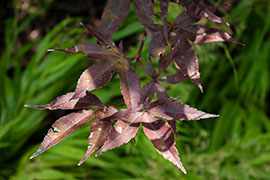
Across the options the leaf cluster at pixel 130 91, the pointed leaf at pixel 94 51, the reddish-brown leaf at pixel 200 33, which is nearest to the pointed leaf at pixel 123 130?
the leaf cluster at pixel 130 91

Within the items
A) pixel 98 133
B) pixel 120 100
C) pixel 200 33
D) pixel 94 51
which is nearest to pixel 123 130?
pixel 98 133

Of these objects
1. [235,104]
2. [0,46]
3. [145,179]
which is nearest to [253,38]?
[235,104]

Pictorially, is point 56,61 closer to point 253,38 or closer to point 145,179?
point 145,179

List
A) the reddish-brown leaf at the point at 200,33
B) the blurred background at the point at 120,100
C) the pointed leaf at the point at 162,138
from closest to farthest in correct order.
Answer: the pointed leaf at the point at 162,138
the reddish-brown leaf at the point at 200,33
the blurred background at the point at 120,100

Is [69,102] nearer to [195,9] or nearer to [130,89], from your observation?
[130,89]

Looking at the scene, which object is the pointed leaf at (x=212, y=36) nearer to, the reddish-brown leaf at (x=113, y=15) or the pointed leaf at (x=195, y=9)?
the pointed leaf at (x=195, y=9)

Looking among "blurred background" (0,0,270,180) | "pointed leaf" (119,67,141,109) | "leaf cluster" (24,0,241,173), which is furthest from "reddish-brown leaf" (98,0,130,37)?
"blurred background" (0,0,270,180)

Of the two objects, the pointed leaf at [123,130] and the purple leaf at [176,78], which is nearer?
the pointed leaf at [123,130]
